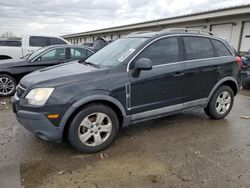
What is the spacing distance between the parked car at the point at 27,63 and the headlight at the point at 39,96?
4057 millimetres

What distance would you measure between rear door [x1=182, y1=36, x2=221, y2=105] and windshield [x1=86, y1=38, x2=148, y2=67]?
37.7 inches

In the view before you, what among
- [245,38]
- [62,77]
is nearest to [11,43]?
[62,77]

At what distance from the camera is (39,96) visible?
10.2ft

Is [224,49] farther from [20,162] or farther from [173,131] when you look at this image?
[20,162]

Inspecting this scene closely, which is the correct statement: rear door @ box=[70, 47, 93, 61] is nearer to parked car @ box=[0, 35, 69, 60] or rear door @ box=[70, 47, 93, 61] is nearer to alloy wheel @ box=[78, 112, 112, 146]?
parked car @ box=[0, 35, 69, 60]

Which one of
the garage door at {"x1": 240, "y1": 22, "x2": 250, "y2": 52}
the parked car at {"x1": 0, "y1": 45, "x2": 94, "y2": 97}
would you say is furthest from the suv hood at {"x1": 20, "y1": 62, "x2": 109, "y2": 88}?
the garage door at {"x1": 240, "y1": 22, "x2": 250, "y2": 52}

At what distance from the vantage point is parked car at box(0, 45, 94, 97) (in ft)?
21.8

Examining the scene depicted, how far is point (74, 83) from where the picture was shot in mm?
3162

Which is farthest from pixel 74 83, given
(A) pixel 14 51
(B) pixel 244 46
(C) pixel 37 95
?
(B) pixel 244 46

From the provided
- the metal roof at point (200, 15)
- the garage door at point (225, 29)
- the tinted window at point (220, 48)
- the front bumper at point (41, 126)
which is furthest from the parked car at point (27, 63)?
the garage door at point (225, 29)

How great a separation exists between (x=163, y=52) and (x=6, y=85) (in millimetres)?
4932

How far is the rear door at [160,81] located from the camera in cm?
365

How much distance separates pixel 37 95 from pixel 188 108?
106 inches

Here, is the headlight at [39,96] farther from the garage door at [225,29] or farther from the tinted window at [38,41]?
the garage door at [225,29]
